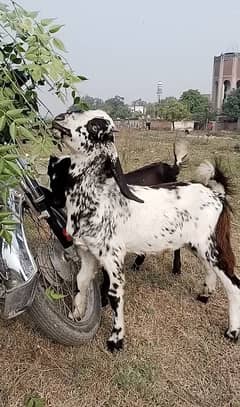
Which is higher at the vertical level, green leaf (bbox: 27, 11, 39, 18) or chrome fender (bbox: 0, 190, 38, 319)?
green leaf (bbox: 27, 11, 39, 18)

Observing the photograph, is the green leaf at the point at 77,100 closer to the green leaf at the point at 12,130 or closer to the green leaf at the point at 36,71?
the green leaf at the point at 36,71

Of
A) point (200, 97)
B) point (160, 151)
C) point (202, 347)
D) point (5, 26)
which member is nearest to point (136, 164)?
point (160, 151)

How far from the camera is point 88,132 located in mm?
2758

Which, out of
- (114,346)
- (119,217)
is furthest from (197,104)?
(114,346)

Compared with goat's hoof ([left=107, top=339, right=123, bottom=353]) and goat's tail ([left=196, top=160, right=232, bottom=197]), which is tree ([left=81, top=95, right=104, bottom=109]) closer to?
goat's tail ([left=196, top=160, right=232, bottom=197])

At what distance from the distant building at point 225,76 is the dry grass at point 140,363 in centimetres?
4462

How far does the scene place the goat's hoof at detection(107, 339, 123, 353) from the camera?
119 inches

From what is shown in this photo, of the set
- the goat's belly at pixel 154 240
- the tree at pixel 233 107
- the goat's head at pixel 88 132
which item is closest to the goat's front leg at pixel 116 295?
the goat's belly at pixel 154 240

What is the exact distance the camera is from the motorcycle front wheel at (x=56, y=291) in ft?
8.83

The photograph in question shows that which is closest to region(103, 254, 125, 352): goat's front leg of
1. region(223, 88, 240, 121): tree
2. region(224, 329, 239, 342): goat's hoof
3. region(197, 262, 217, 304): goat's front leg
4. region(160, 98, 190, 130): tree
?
region(224, 329, 239, 342): goat's hoof

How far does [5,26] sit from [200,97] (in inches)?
1445

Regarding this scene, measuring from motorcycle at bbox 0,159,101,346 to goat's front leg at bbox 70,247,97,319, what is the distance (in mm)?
34

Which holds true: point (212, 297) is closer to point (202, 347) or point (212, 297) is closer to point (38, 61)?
point (202, 347)

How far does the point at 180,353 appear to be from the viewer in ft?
9.98
